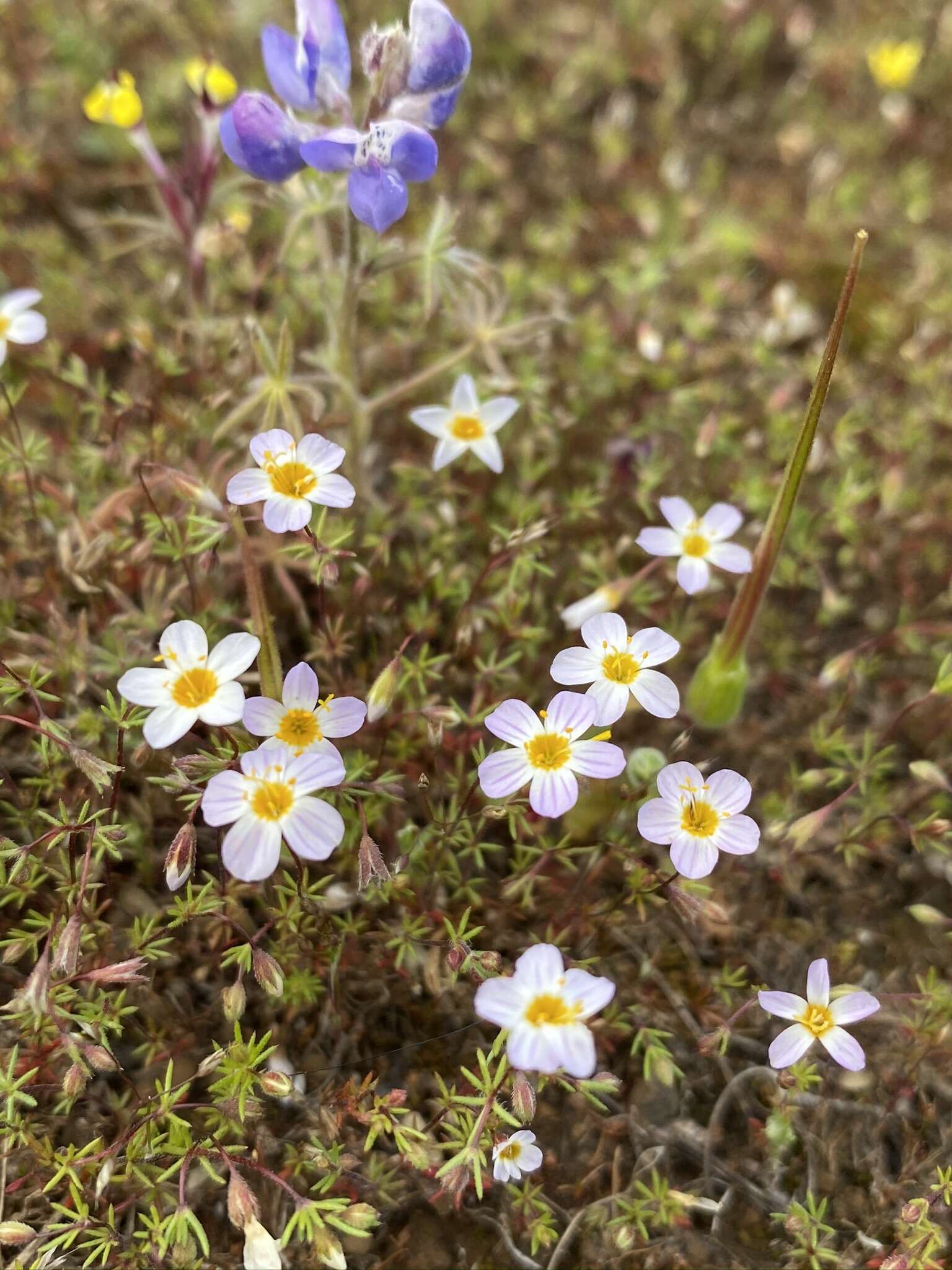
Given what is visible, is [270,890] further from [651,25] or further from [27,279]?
[651,25]

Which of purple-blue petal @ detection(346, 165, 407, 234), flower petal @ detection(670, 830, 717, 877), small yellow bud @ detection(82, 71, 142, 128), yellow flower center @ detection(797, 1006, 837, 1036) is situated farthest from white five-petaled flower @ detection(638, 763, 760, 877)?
small yellow bud @ detection(82, 71, 142, 128)

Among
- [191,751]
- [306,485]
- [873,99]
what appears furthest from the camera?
[873,99]

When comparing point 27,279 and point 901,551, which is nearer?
point 901,551

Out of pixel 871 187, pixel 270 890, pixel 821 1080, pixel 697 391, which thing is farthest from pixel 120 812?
pixel 871 187

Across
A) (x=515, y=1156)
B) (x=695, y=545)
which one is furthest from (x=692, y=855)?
(x=695, y=545)

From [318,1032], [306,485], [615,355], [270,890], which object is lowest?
[318,1032]

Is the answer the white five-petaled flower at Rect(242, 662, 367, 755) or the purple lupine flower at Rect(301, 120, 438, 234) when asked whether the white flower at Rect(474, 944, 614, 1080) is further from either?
the purple lupine flower at Rect(301, 120, 438, 234)

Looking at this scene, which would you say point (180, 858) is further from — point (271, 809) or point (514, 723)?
point (514, 723)
